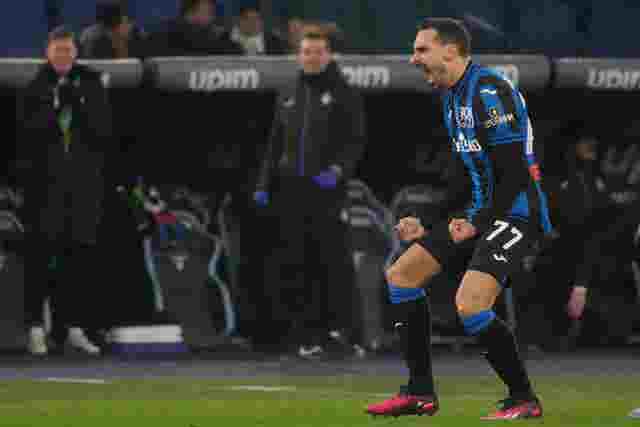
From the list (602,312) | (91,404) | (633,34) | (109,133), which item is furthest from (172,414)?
Result: (633,34)

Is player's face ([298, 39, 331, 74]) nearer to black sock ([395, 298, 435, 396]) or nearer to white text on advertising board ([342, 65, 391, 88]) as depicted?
white text on advertising board ([342, 65, 391, 88])

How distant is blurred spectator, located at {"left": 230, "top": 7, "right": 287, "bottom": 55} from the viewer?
14609 millimetres

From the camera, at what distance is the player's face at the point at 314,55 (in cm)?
1315

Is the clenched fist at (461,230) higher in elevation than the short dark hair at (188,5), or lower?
lower

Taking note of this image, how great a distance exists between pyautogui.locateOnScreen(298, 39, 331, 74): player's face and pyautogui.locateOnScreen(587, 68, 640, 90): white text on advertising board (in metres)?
2.66

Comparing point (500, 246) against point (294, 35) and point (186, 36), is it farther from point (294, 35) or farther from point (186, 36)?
point (294, 35)

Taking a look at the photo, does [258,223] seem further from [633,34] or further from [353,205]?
[633,34]

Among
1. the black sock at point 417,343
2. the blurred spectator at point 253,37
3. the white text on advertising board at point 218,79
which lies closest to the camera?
the black sock at point 417,343

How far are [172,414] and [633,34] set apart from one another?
9285 millimetres

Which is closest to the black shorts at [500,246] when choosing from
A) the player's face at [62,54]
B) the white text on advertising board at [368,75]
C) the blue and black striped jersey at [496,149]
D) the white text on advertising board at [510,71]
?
the blue and black striped jersey at [496,149]

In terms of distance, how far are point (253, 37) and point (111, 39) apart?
51.1 inches

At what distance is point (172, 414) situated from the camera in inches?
350

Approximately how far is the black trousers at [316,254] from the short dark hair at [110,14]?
6.35 ft

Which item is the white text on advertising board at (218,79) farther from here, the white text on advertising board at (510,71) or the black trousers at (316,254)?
the white text on advertising board at (510,71)
